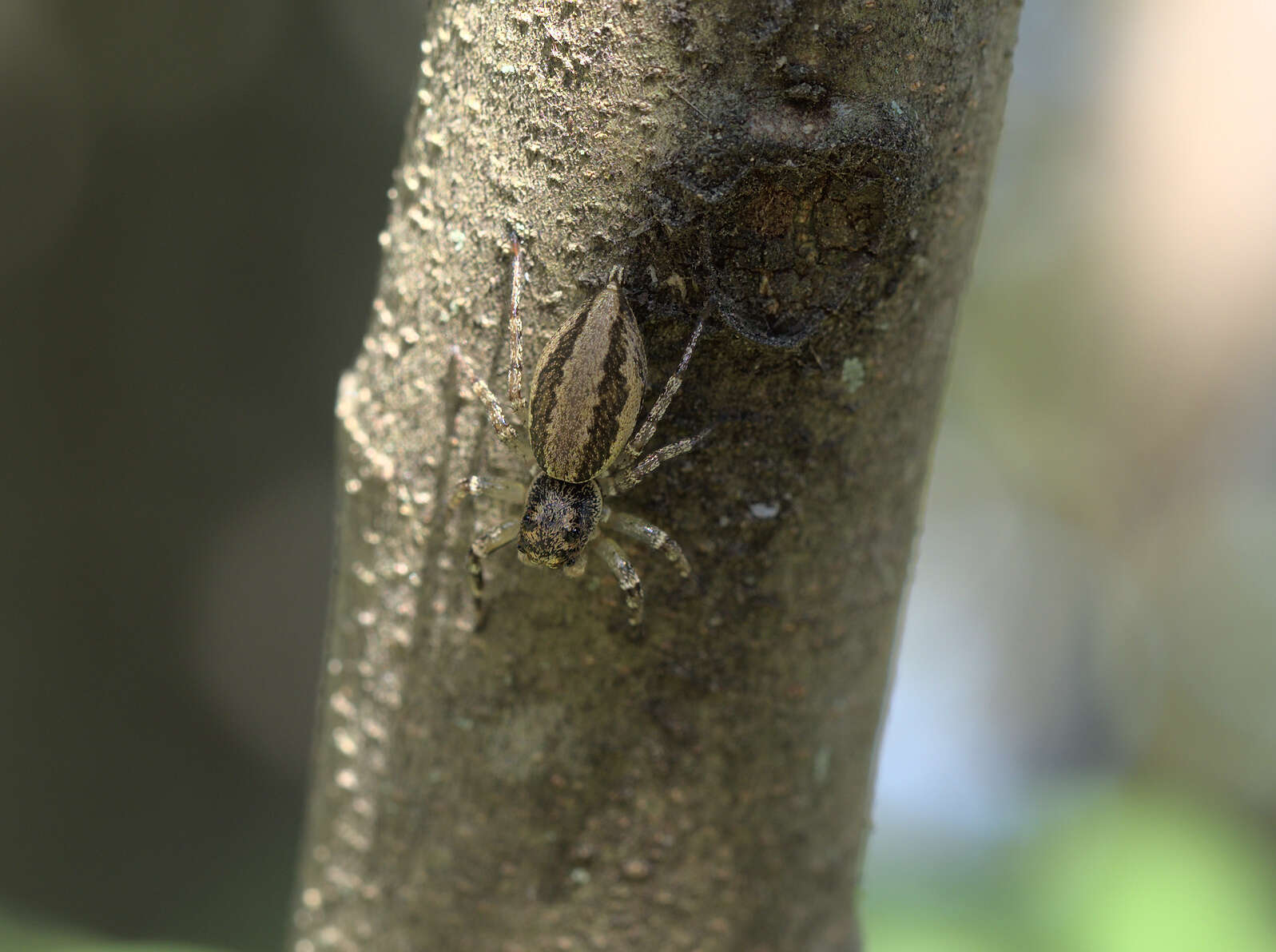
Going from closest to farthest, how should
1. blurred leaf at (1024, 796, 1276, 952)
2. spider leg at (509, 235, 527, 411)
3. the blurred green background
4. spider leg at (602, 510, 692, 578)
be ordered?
1. spider leg at (509, 235, 527, 411)
2. spider leg at (602, 510, 692, 578)
3. blurred leaf at (1024, 796, 1276, 952)
4. the blurred green background

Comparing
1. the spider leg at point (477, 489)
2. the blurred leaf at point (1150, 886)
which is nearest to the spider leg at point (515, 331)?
the spider leg at point (477, 489)

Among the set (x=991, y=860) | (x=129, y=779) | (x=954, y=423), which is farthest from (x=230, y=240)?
(x=954, y=423)

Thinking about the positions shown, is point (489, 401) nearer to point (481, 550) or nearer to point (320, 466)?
point (481, 550)

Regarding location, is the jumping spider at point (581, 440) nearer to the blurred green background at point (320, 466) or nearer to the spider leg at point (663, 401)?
the spider leg at point (663, 401)

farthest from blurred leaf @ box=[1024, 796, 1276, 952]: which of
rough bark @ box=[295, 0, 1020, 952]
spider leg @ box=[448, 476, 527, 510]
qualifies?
spider leg @ box=[448, 476, 527, 510]

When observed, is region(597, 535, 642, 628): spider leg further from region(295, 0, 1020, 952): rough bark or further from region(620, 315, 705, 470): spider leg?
region(620, 315, 705, 470): spider leg

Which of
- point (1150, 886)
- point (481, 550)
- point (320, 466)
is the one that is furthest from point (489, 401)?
point (320, 466)
